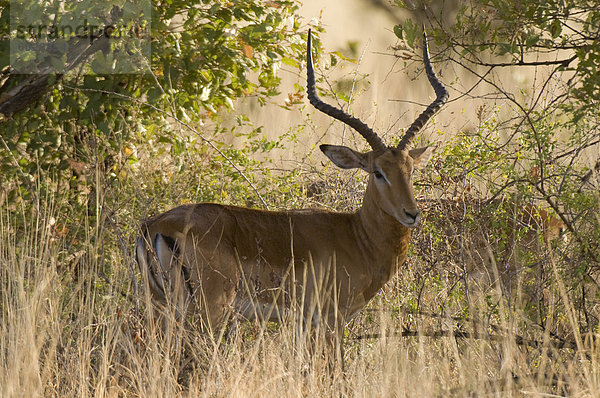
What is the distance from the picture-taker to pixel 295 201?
22.8 feet

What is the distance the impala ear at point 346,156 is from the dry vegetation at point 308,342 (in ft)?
2.58

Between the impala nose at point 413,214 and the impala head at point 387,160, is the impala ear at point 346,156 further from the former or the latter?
the impala nose at point 413,214

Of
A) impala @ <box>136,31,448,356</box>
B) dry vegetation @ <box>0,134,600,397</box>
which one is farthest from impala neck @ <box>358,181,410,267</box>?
dry vegetation @ <box>0,134,600,397</box>

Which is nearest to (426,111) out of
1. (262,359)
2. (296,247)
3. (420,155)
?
(420,155)

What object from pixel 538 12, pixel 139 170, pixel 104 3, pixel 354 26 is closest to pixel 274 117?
pixel 139 170

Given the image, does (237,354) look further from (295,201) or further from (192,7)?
(192,7)

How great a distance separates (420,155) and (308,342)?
169 centimetres

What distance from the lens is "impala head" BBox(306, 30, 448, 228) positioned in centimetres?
552

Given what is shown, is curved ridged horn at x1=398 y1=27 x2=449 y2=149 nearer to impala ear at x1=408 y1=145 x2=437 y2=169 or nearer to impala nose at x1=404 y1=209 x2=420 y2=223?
impala ear at x1=408 y1=145 x2=437 y2=169

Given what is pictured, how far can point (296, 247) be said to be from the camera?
5688mm

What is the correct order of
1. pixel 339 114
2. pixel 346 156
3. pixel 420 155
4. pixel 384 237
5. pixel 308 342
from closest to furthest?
pixel 308 342 → pixel 339 114 → pixel 384 237 → pixel 346 156 → pixel 420 155

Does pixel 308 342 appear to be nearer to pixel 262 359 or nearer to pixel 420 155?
pixel 262 359

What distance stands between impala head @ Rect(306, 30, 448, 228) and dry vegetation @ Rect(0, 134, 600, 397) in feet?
1.64

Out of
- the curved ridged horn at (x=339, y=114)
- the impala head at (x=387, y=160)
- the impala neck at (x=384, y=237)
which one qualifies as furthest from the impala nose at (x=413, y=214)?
the curved ridged horn at (x=339, y=114)
